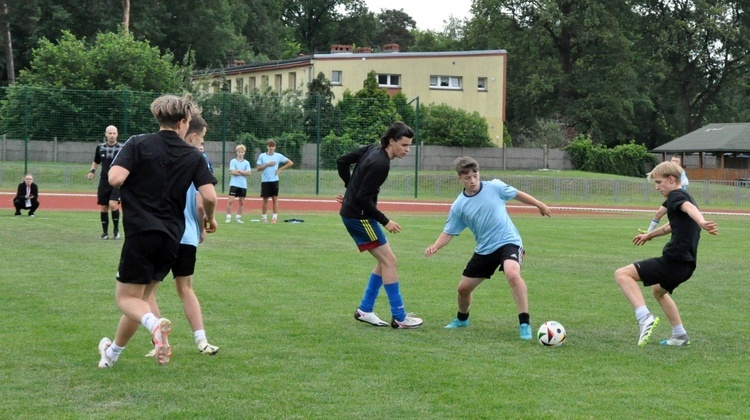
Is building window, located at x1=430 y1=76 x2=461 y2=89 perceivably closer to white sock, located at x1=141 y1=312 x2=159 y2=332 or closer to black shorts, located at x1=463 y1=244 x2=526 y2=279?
black shorts, located at x1=463 y1=244 x2=526 y2=279

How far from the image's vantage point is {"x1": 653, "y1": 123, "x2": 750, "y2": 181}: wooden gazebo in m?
61.5

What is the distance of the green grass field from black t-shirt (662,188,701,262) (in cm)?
80

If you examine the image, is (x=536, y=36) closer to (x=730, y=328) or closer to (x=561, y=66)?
(x=561, y=66)

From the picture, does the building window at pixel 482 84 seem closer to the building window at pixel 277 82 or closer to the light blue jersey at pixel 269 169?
the building window at pixel 277 82

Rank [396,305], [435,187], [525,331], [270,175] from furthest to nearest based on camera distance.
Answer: [435,187] < [270,175] < [396,305] < [525,331]

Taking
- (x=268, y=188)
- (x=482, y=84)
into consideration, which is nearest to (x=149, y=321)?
(x=268, y=188)

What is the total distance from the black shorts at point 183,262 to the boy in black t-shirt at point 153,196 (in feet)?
1.50

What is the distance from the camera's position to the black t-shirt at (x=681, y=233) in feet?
26.4

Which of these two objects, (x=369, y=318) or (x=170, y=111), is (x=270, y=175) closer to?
(x=369, y=318)

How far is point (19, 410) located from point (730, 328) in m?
6.46

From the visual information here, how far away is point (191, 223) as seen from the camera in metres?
7.47

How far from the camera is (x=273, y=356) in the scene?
741 centimetres

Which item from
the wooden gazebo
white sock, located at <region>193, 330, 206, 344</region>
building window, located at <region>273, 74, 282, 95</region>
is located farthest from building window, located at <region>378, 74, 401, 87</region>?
white sock, located at <region>193, 330, 206, 344</region>

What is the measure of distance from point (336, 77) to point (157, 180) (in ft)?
158
